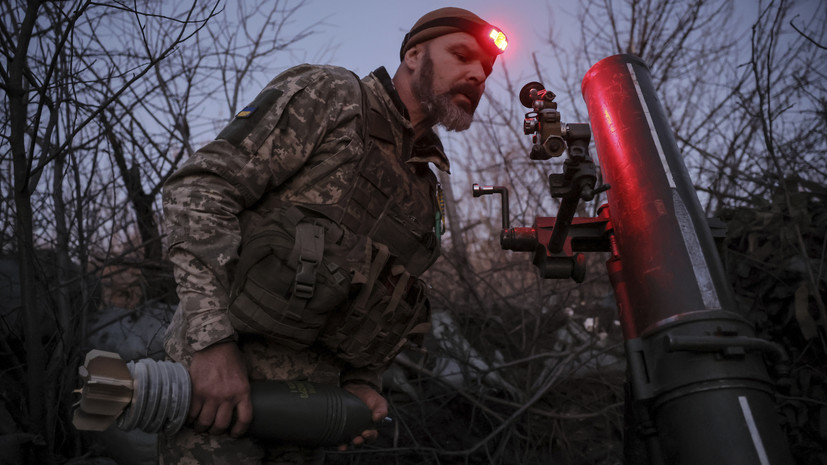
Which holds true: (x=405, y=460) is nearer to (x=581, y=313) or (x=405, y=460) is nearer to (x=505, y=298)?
(x=505, y=298)

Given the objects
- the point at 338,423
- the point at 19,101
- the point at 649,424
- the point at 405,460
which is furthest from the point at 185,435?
the point at 405,460

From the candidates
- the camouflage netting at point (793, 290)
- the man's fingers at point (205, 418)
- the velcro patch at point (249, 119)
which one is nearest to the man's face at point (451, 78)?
the velcro patch at point (249, 119)

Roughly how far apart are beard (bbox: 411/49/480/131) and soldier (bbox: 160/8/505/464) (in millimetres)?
141

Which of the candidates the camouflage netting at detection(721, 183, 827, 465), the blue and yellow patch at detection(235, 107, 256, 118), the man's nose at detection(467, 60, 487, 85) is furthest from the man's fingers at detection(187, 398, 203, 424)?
the camouflage netting at detection(721, 183, 827, 465)

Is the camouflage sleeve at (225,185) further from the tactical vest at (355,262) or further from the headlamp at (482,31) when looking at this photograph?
the headlamp at (482,31)

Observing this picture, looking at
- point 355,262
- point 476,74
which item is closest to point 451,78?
point 476,74

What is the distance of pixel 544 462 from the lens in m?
3.73

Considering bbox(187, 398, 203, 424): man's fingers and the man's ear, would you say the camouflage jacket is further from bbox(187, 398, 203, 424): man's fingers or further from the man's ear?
the man's ear

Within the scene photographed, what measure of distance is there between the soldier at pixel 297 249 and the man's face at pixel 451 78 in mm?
162

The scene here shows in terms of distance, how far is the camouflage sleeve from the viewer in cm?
163

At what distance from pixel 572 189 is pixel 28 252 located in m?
2.21

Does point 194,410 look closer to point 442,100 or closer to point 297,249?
point 297,249

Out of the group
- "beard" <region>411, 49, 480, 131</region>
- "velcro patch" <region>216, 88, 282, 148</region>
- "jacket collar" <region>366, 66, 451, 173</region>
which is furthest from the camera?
"beard" <region>411, 49, 480, 131</region>

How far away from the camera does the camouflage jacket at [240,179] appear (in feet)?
5.35
